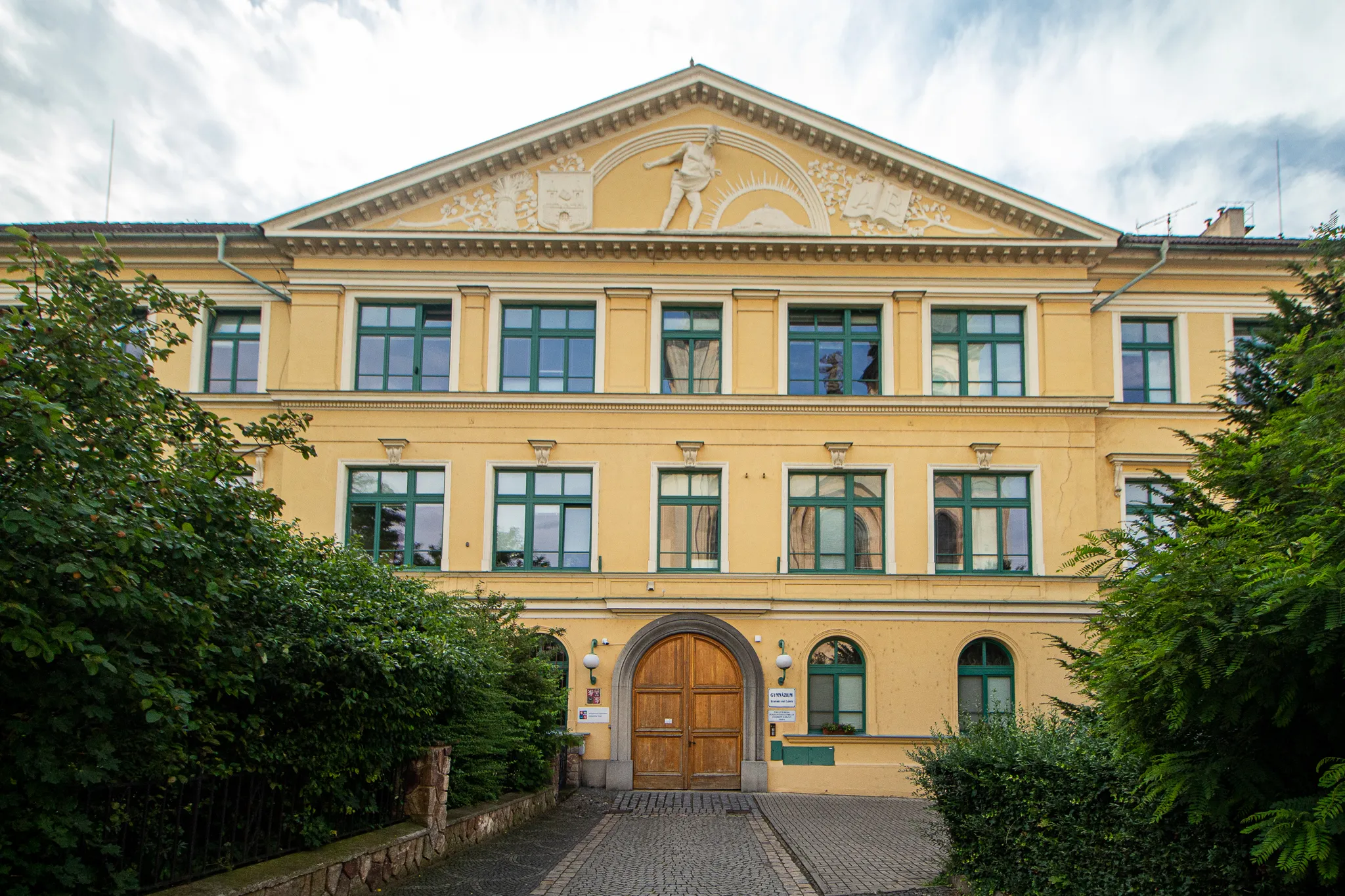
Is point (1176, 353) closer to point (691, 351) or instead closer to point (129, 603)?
point (691, 351)

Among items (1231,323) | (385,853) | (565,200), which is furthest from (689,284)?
(385,853)

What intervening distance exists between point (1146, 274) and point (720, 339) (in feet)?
30.9

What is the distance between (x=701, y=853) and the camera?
1350 centimetres

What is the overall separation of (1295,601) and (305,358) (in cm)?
2030

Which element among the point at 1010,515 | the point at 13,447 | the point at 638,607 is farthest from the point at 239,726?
the point at 1010,515

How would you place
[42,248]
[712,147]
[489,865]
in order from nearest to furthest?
[42,248]
[489,865]
[712,147]

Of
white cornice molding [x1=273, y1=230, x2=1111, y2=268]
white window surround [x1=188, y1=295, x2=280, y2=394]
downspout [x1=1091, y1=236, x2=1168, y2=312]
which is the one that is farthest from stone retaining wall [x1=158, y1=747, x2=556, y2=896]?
downspout [x1=1091, y1=236, x2=1168, y2=312]

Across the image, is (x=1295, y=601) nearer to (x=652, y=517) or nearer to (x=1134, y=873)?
(x=1134, y=873)

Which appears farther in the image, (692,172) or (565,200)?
(692,172)

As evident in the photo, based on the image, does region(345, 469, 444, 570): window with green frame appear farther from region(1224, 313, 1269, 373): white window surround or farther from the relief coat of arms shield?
region(1224, 313, 1269, 373): white window surround

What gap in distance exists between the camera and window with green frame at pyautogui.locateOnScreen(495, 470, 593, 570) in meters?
22.3

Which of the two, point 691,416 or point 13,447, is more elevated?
point 691,416

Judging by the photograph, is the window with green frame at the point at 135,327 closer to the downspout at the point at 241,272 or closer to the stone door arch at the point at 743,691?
the stone door arch at the point at 743,691

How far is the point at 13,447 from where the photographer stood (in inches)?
219
